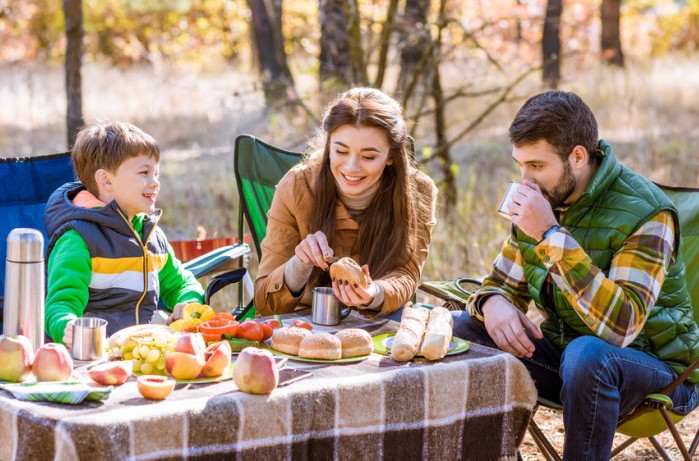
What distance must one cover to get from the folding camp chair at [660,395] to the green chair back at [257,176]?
81 centimetres

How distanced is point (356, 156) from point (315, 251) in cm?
39

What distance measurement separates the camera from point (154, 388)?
6.36 ft

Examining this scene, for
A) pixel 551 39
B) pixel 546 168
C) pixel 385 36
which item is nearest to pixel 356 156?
pixel 546 168

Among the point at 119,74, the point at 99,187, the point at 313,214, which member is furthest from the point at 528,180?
the point at 119,74

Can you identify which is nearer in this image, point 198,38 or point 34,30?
point 34,30

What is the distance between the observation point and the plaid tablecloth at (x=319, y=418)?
184 cm

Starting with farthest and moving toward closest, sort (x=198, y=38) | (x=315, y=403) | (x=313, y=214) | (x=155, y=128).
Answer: (x=198, y=38) < (x=155, y=128) < (x=313, y=214) < (x=315, y=403)

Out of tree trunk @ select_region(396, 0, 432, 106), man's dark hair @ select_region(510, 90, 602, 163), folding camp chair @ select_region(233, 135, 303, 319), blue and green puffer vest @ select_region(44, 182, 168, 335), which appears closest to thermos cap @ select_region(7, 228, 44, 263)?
blue and green puffer vest @ select_region(44, 182, 168, 335)

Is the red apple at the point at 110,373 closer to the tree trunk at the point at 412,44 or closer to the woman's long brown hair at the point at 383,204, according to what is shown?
the woman's long brown hair at the point at 383,204

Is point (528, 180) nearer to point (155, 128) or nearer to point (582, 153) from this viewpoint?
point (582, 153)

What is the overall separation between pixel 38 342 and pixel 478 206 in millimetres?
4720

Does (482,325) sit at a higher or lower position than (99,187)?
lower

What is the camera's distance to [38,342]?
2.14m

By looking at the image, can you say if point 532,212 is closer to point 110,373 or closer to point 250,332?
point 250,332
